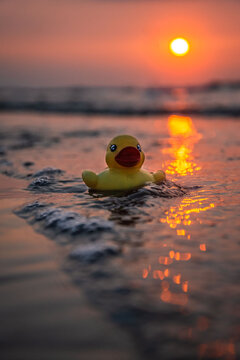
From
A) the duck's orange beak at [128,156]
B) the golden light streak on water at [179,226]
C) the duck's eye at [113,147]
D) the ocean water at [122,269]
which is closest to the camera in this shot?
the ocean water at [122,269]

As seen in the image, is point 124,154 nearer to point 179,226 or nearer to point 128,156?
point 128,156

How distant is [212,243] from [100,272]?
948mm

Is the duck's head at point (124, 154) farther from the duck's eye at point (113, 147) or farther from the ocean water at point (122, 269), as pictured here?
the ocean water at point (122, 269)

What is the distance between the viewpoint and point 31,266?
2662 millimetres

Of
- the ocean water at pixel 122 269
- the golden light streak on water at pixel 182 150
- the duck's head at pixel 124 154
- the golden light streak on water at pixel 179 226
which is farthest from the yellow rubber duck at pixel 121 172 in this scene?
the golden light streak on water at pixel 182 150

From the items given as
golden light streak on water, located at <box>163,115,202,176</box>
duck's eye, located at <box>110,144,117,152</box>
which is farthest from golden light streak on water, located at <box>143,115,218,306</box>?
duck's eye, located at <box>110,144,117,152</box>

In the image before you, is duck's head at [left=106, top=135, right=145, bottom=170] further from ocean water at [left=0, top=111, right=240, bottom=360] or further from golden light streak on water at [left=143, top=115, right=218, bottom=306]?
golden light streak on water at [left=143, top=115, right=218, bottom=306]

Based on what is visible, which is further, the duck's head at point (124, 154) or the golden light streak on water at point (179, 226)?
the duck's head at point (124, 154)

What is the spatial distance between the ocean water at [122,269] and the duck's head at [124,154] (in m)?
0.33

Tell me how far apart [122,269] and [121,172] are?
2053 mm

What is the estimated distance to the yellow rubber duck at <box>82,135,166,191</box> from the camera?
443 cm

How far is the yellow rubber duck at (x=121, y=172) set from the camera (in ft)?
14.5

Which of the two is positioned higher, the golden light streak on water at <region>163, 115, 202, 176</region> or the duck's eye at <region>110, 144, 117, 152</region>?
the golden light streak on water at <region>163, 115, 202, 176</region>

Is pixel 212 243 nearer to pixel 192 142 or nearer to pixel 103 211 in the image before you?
pixel 103 211
